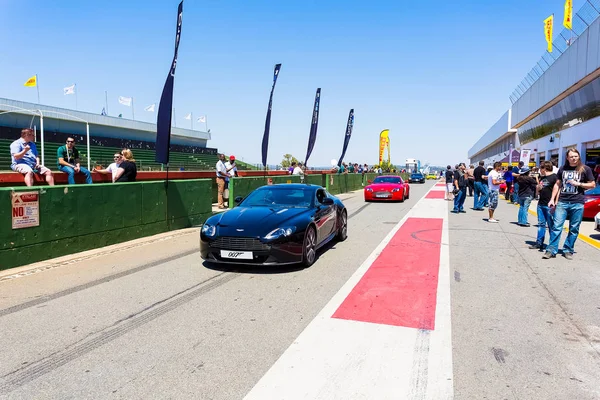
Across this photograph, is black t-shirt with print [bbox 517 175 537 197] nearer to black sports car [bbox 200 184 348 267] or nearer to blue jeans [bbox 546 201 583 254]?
blue jeans [bbox 546 201 583 254]

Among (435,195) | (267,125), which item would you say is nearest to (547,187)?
(267,125)

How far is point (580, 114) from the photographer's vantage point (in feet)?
94.8

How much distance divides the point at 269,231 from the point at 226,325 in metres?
2.15

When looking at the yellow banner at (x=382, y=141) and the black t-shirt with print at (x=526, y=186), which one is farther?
the yellow banner at (x=382, y=141)

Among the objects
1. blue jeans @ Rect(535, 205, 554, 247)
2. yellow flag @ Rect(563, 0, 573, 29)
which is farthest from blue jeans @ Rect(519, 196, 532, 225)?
yellow flag @ Rect(563, 0, 573, 29)

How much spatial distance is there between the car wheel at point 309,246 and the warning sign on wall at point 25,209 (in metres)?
4.45

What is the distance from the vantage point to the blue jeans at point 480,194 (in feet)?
48.5

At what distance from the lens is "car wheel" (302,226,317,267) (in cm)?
661

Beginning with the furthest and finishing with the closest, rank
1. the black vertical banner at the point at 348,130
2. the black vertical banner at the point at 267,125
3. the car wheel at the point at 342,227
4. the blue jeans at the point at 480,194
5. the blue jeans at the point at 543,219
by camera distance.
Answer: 1. the black vertical banner at the point at 348,130
2. the black vertical banner at the point at 267,125
3. the blue jeans at the point at 480,194
4. the car wheel at the point at 342,227
5. the blue jeans at the point at 543,219

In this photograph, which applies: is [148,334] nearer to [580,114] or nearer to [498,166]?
[498,166]

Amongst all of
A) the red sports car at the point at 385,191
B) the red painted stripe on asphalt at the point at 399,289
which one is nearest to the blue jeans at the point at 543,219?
the red painted stripe on asphalt at the point at 399,289

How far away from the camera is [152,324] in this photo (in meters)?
4.29

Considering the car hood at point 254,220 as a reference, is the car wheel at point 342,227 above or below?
below

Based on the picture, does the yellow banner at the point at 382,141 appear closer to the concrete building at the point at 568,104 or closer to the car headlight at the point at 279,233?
the concrete building at the point at 568,104
